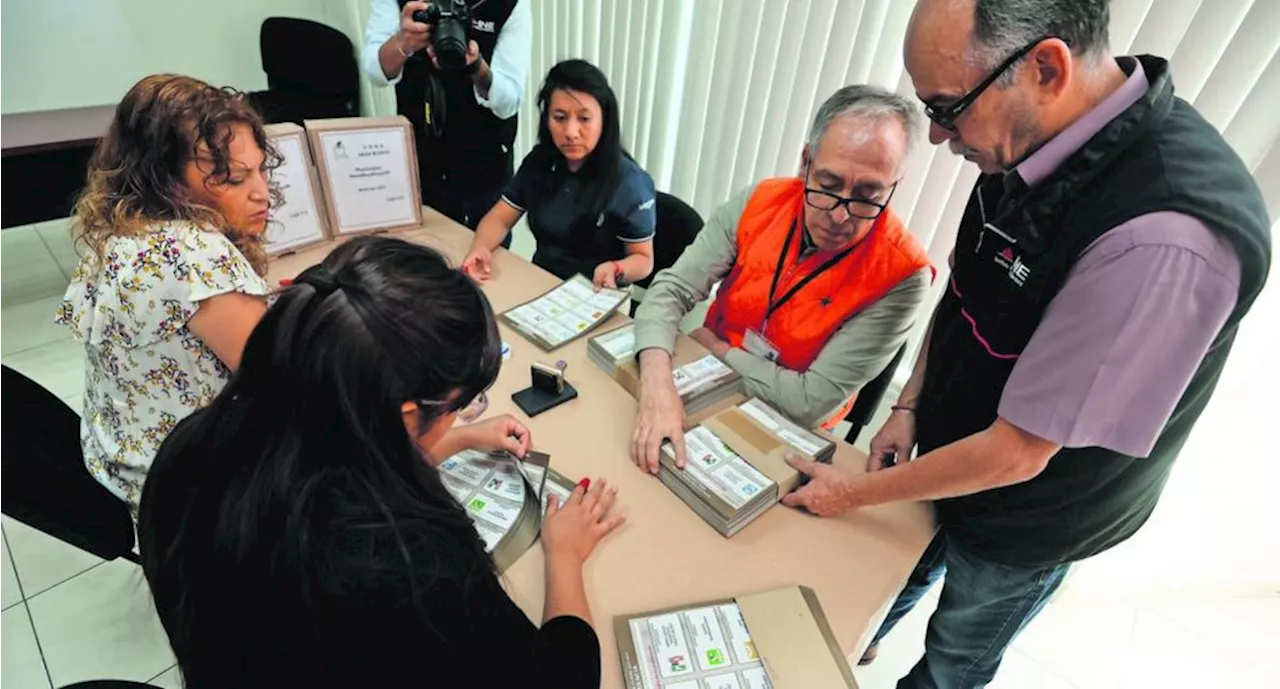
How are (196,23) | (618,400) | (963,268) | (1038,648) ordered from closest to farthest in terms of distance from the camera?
(963,268), (618,400), (1038,648), (196,23)

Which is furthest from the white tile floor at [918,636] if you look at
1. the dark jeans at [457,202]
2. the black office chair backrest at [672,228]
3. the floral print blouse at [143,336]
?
the dark jeans at [457,202]

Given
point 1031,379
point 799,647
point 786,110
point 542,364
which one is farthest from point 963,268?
point 786,110

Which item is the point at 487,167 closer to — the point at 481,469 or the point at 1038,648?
the point at 481,469

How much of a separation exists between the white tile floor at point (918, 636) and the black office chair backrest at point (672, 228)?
138cm

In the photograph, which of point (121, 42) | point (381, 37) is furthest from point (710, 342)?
point (121, 42)

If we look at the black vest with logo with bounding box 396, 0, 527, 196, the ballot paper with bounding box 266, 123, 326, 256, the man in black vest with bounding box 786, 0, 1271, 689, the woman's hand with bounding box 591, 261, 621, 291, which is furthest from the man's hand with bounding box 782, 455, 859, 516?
Answer: the black vest with logo with bounding box 396, 0, 527, 196

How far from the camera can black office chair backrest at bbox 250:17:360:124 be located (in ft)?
10.8

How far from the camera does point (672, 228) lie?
201 cm

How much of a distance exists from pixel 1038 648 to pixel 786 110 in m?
1.84

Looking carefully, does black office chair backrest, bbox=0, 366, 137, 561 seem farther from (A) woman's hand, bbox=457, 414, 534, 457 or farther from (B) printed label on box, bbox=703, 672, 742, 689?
(B) printed label on box, bbox=703, 672, 742, 689

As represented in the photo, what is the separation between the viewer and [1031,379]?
2.41 ft

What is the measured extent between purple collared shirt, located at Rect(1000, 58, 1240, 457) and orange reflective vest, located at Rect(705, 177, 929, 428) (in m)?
0.46

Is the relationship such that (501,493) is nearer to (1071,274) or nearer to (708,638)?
(708,638)

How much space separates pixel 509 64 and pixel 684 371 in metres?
1.40
